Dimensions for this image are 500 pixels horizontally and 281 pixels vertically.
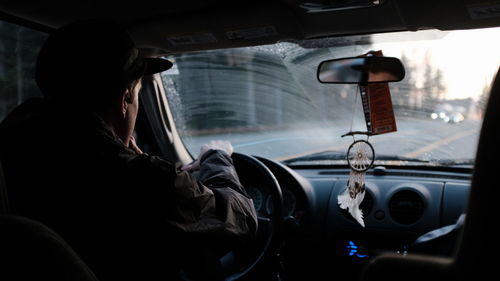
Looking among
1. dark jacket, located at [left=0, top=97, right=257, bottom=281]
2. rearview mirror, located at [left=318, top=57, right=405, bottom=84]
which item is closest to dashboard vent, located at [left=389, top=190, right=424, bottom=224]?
rearview mirror, located at [left=318, top=57, right=405, bottom=84]

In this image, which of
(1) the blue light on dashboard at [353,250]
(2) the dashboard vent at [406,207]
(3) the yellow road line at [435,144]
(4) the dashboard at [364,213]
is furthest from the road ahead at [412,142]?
(1) the blue light on dashboard at [353,250]

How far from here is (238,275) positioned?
3.61 m

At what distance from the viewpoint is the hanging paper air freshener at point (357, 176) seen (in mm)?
3727

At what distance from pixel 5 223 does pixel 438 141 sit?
138 inches

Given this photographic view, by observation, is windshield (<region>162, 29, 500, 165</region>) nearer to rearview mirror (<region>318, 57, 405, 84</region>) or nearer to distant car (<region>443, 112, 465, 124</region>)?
distant car (<region>443, 112, 465, 124</region>)

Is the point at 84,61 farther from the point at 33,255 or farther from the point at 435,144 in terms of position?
the point at 435,144

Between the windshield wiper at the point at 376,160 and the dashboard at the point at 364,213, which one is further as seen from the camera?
the windshield wiper at the point at 376,160

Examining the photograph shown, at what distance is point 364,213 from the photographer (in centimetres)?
404

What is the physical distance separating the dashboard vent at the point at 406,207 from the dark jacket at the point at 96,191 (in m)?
1.93

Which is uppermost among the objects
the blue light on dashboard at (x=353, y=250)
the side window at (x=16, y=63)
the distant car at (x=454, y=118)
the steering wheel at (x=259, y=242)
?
the side window at (x=16, y=63)

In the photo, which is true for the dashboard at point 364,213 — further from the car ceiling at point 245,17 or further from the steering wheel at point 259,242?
the car ceiling at point 245,17

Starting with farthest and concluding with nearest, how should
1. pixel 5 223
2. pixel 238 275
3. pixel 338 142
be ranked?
pixel 338 142
pixel 238 275
pixel 5 223

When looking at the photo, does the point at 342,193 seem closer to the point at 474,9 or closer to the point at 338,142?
the point at 338,142

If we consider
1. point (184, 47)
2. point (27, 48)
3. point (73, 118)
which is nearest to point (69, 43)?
point (73, 118)
